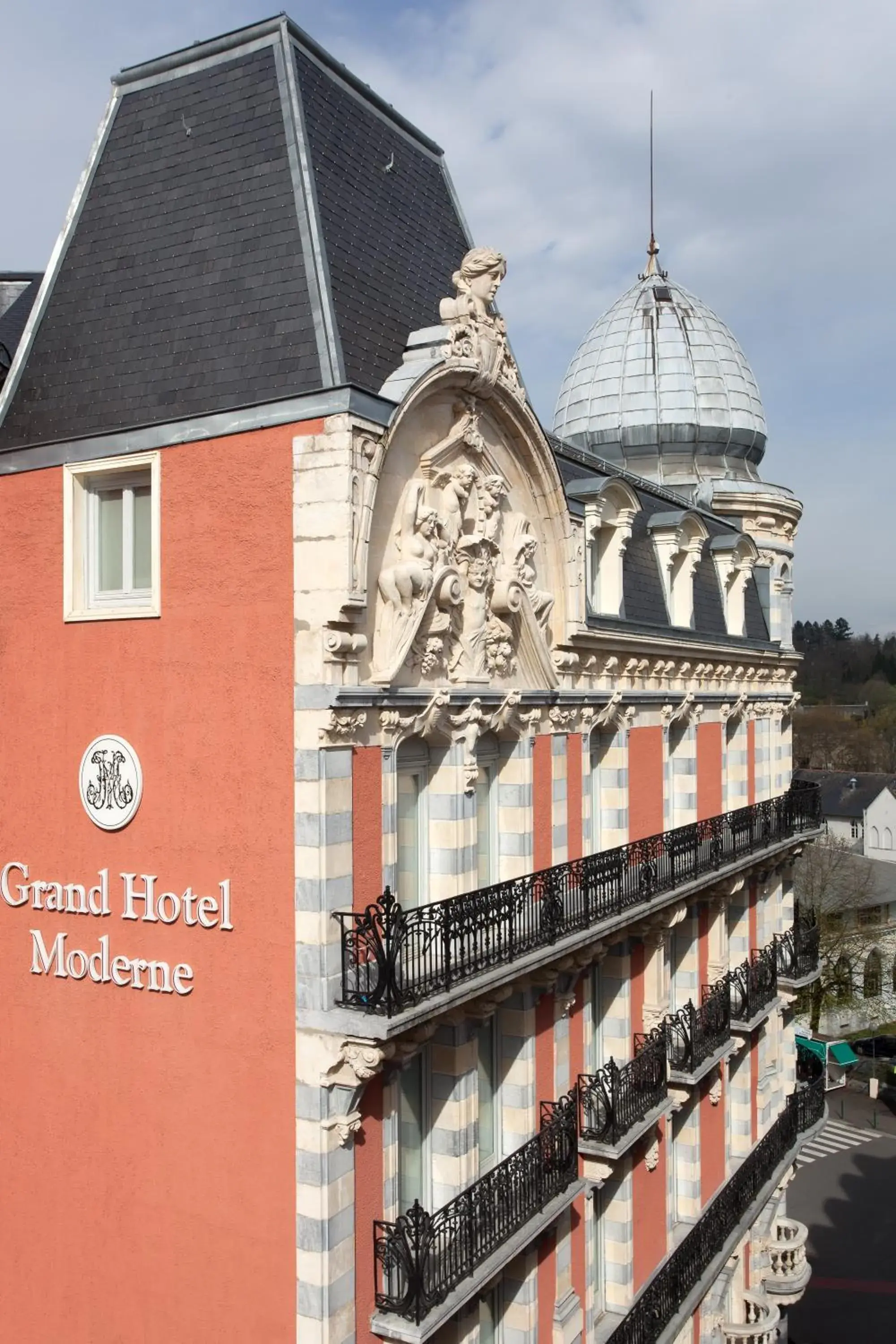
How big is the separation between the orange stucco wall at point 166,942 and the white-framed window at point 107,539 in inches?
8.2

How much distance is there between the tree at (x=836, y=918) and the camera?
57.8m

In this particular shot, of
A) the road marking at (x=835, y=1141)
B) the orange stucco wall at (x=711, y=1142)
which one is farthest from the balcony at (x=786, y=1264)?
the road marking at (x=835, y=1141)

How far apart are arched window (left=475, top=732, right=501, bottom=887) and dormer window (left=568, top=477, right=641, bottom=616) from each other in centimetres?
454

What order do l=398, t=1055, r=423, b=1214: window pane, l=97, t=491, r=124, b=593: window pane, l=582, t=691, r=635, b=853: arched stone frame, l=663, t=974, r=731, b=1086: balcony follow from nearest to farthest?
l=97, t=491, r=124, b=593: window pane < l=398, t=1055, r=423, b=1214: window pane < l=582, t=691, r=635, b=853: arched stone frame < l=663, t=974, r=731, b=1086: balcony

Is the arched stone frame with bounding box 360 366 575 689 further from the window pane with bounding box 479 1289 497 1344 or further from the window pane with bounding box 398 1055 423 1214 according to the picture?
the window pane with bounding box 479 1289 497 1344

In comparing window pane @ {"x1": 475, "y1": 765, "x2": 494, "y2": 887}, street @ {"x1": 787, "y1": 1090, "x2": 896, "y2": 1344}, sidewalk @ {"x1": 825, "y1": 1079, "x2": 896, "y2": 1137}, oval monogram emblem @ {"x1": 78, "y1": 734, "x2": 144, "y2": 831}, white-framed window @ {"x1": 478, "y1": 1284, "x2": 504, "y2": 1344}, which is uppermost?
oval monogram emblem @ {"x1": 78, "y1": 734, "x2": 144, "y2": 831}

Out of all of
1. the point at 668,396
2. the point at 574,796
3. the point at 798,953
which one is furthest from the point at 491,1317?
the point at 668,396

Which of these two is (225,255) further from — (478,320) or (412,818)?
(412,818)

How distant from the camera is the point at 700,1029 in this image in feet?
73.0

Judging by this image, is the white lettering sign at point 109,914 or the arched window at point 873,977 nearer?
the white lettering sign at point 109,914

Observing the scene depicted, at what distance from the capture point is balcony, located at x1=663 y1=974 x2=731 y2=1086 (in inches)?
832

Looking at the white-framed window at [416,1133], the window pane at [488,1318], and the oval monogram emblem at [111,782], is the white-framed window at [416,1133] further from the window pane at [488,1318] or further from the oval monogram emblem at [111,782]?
the oval monogram emblem at [111,782]

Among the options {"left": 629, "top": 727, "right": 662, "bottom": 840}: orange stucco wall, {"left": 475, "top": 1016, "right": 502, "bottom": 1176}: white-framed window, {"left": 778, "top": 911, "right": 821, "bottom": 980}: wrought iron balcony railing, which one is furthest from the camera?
{"left": 778, "top": 911, "right": 821, "bottom": 980}: wrought iron balcony railing

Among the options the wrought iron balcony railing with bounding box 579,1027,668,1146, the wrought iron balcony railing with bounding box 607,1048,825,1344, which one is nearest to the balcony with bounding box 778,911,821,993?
the wrought iron balcony railing with bounding box 607,1048,825,1344
